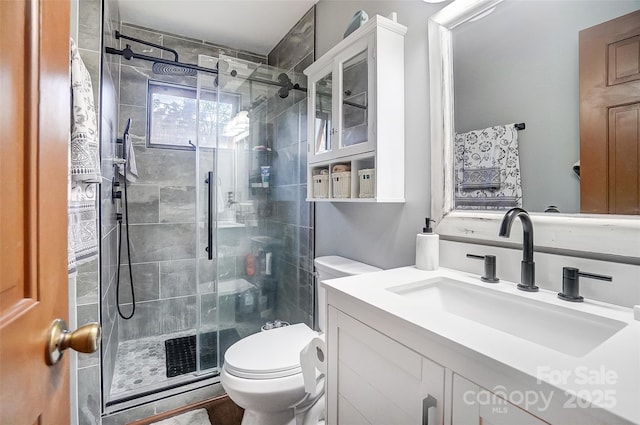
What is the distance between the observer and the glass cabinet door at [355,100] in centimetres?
132

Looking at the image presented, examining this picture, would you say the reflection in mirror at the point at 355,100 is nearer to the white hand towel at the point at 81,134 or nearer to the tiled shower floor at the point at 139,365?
the white hand towel at the point at 81,134

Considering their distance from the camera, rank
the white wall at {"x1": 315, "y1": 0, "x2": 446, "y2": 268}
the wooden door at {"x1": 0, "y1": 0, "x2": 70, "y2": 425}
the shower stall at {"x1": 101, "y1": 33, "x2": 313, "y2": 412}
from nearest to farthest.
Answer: the wooden door at {"x1": 0, "y1": 0, "x2": 70, "y2": 425}, the white wall at {"x1": 315, "y1": 0, "x2": 446, "y2": 268}, the shower stall at {"x1": 101, "y1": 33, "x2": 313, "y2": 412}

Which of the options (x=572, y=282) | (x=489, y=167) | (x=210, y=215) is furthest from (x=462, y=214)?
(x=210, y=215)

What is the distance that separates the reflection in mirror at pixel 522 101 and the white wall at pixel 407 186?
0.14 m

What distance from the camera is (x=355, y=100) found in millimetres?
1390

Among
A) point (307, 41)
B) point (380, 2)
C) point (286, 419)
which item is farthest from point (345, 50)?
point (286, 419)

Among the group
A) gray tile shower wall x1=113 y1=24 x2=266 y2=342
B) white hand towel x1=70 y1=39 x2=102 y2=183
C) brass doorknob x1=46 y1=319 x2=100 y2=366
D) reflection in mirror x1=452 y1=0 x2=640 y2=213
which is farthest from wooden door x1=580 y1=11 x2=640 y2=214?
gray tile shower wall x1=113 y1=24 x2=266 y2=342

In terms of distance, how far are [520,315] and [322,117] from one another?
1.30 metres

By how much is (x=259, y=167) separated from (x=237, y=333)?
3.86ft

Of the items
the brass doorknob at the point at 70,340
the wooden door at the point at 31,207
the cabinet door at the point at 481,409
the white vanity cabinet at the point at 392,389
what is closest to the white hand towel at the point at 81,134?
the wooden door at the point at 31,207

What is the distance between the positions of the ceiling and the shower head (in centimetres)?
36

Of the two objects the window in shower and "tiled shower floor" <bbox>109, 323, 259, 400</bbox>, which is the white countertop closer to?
"tiled shower floor" <bbox>109, 323, 259, 400</bbox>

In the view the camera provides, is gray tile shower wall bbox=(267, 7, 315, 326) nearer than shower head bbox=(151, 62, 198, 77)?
Yes

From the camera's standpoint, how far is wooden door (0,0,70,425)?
0.39 meters
